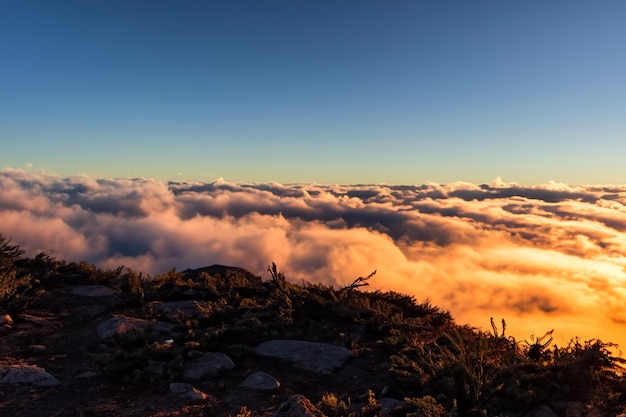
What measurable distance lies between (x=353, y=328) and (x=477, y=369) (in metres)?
3.94

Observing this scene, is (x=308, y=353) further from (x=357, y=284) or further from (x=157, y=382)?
(x=357, y=284)

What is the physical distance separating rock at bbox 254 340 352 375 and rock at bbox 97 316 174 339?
2.50 metres

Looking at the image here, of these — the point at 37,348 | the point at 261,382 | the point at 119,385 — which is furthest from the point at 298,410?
the point at 37,348

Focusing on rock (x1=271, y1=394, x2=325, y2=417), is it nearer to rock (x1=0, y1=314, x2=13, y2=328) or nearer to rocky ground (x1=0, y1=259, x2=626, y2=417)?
rocky ground (x1=0, y1=259, x2=626, y2=417)

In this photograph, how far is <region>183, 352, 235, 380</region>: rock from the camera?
23.0 feet

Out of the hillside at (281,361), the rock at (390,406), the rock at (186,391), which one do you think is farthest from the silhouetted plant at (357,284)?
the rock at (186,391)

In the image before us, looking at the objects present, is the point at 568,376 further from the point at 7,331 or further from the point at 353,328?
the point at 7,331

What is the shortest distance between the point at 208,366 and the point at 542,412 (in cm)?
540

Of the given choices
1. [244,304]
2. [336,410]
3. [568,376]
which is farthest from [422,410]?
[244,304]

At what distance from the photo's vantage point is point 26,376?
650 centimetres

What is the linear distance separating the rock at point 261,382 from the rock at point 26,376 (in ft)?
10.4

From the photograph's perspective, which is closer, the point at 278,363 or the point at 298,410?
the point at 298,410

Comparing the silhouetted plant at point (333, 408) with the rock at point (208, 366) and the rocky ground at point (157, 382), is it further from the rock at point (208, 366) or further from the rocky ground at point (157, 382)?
the rock at point (208, 366)

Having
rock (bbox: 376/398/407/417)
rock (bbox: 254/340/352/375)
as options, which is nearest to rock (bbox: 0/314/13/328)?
rock (bbox: 254/340/352/375)
